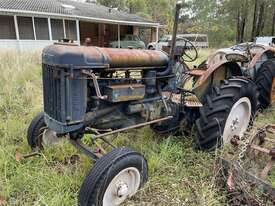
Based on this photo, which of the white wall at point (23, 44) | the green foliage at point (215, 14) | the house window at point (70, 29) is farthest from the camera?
the green foliage at point (215, 14)

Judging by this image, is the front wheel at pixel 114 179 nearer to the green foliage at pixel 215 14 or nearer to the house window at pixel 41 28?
the house window at pixel 41 28

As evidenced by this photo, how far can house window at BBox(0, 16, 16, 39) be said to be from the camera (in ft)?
45.3

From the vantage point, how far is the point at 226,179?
2598 mm

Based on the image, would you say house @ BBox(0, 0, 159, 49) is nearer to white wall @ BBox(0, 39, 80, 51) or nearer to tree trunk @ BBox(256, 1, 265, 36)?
white wall @ BBox(0, 39, 80, 51)

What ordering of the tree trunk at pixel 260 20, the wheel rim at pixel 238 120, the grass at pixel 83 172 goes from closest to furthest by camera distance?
the grass at pixel 83 172 < the wheel rim at pixel 238 120 < the tree trunk at pixel 260 20

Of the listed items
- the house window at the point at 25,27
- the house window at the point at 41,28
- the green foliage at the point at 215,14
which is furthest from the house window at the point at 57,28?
the green foliage at the point at 215,14

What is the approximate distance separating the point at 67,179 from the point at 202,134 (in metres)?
1.47

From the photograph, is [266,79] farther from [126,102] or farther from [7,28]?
[7,28]

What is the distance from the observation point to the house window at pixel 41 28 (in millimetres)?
14805

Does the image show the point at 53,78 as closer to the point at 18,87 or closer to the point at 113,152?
the point at 113,152

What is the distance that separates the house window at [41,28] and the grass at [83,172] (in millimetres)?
11841

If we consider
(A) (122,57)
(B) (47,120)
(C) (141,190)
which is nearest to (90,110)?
(B) (47,120)

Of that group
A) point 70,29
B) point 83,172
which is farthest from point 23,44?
point 83,172

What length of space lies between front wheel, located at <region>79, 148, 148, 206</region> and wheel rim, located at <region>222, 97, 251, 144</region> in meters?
1.24
